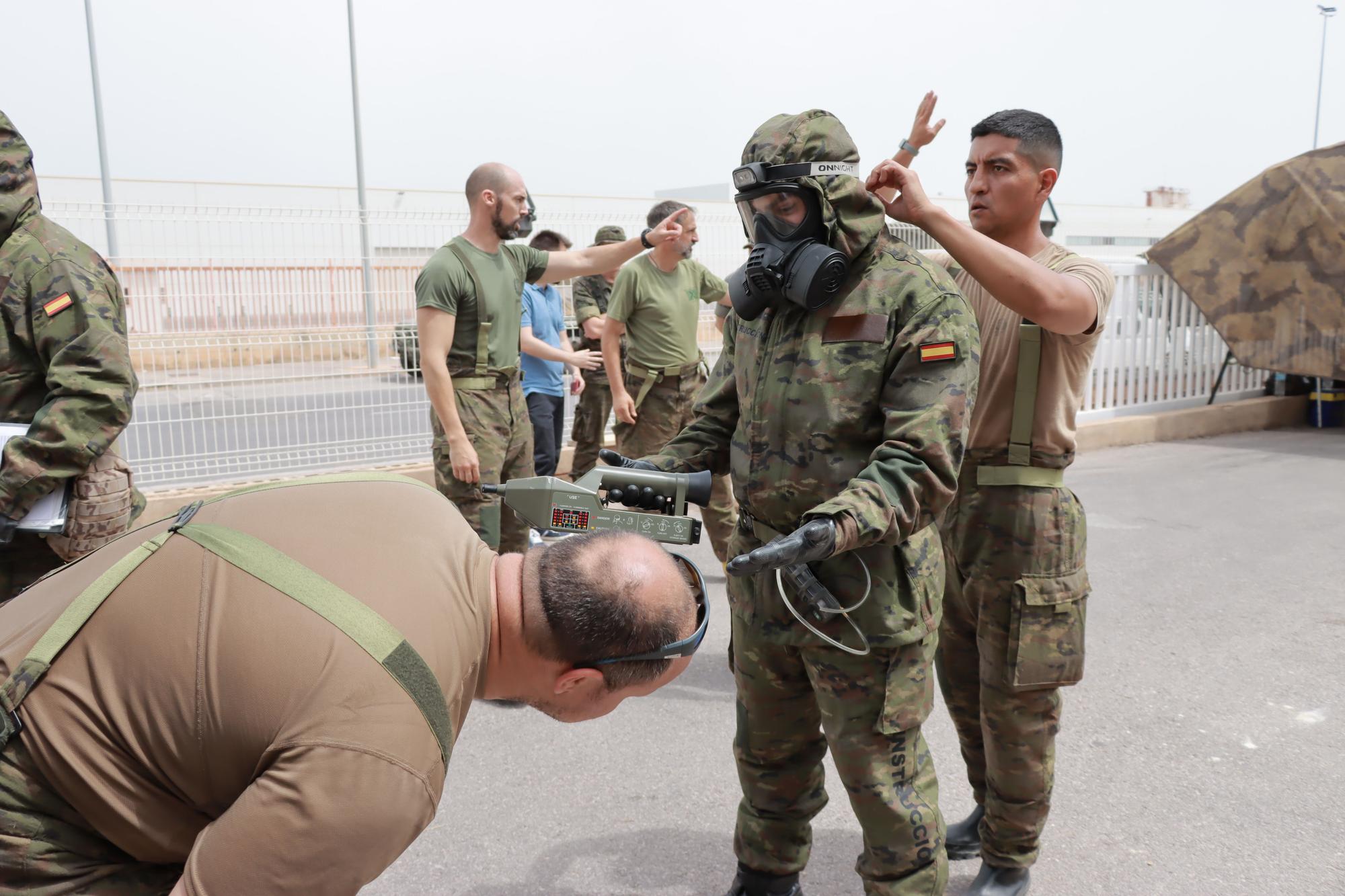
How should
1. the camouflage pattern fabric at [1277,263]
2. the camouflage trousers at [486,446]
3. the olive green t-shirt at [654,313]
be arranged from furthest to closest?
1. the camouflage pattern fabric at [1277,263]
2. the olive green t-shirt at [654,313]
3. the camouflage trousers at [486,446]

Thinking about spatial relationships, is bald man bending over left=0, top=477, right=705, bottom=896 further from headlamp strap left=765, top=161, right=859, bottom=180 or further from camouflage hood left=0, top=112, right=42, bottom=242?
camouflage hood left=0, top=112, right=42, bottom=242

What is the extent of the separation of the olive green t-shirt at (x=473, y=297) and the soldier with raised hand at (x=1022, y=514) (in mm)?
2295

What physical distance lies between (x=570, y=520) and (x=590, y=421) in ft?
15.6

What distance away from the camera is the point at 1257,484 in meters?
8.17

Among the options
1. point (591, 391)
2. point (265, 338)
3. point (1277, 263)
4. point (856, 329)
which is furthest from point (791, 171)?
point (1277, 263)

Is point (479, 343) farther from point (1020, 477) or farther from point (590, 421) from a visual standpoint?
point (1020, 477)

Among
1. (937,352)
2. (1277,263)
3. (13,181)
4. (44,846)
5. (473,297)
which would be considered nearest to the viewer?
(44,846)

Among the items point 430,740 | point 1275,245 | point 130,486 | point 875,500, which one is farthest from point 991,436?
point 1275,245

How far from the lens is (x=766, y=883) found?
8.64 ft

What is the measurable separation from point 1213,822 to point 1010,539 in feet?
4.27

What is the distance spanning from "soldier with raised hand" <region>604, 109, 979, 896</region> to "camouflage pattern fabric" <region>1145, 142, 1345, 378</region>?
9.03 metres

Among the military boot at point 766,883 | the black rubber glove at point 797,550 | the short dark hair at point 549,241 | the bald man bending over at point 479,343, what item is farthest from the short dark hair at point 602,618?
the short dark hair at point 549,241

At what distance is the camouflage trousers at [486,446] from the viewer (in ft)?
14.9

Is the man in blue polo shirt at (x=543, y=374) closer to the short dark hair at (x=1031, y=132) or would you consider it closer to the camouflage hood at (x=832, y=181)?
the short dark hair at (x=1031, y=132)
